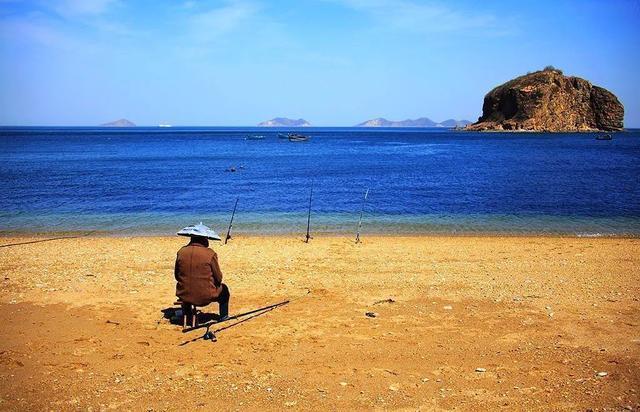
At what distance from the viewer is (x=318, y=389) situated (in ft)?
22.2

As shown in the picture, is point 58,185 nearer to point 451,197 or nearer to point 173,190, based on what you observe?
point 173,190

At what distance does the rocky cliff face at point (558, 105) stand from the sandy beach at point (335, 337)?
6658 inches

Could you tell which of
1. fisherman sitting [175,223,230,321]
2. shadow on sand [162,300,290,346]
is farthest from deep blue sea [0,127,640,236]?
fisherman sitting [175,223,230,321]

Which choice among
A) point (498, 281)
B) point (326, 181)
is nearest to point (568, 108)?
point (326, 181)

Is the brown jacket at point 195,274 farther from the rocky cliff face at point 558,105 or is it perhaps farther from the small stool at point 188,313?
the rocky cliff face at point 558,105

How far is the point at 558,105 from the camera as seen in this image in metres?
172

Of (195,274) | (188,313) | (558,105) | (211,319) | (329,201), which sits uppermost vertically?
(558,105)

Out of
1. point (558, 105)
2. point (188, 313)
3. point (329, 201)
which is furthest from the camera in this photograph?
point (558, 105)

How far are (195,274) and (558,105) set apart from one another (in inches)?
7308

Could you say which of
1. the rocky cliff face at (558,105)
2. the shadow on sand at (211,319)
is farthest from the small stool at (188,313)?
the rocky cliff face at (558,105)

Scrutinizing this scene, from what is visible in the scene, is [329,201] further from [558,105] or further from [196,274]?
[558,105]

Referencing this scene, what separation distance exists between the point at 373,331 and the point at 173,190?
99.3 ft

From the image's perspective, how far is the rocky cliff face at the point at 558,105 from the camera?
169 meters

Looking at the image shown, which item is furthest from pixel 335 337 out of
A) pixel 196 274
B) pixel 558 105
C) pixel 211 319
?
pixel 558 105
